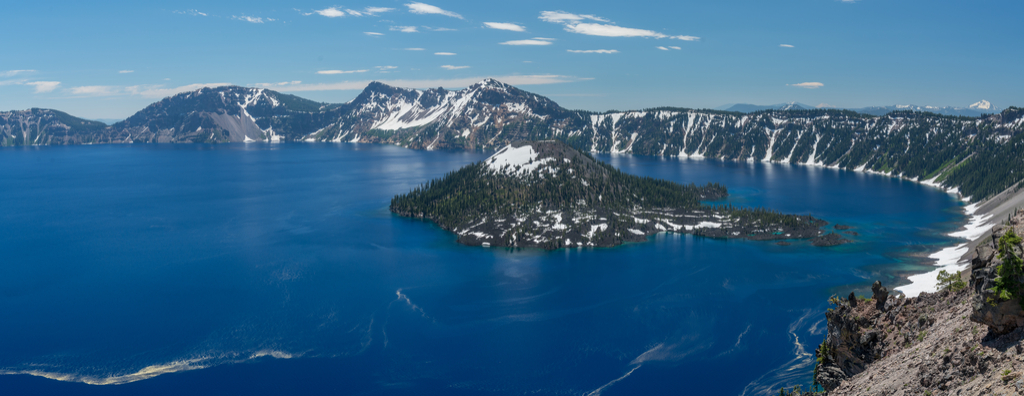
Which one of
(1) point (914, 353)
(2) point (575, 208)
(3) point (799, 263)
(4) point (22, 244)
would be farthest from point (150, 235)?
(1) point (914, 353)

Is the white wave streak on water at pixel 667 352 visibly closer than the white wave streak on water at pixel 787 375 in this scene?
No

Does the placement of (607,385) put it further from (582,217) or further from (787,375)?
(582,217)

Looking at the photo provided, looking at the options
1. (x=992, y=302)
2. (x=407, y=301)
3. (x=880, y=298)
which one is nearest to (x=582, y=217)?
(x=407, y=301)

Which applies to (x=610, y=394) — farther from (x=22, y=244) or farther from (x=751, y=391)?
(x=22, y=244)

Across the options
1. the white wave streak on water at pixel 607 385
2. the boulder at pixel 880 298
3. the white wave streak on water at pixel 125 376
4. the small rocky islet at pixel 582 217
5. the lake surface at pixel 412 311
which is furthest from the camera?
the small rocky islet at pixel 582 217

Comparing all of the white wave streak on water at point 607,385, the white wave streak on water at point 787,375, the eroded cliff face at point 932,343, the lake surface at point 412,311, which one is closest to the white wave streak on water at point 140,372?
the lake surface at point 412,311

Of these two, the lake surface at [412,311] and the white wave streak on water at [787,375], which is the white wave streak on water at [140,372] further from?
the white wave streak on water at [787,375]
